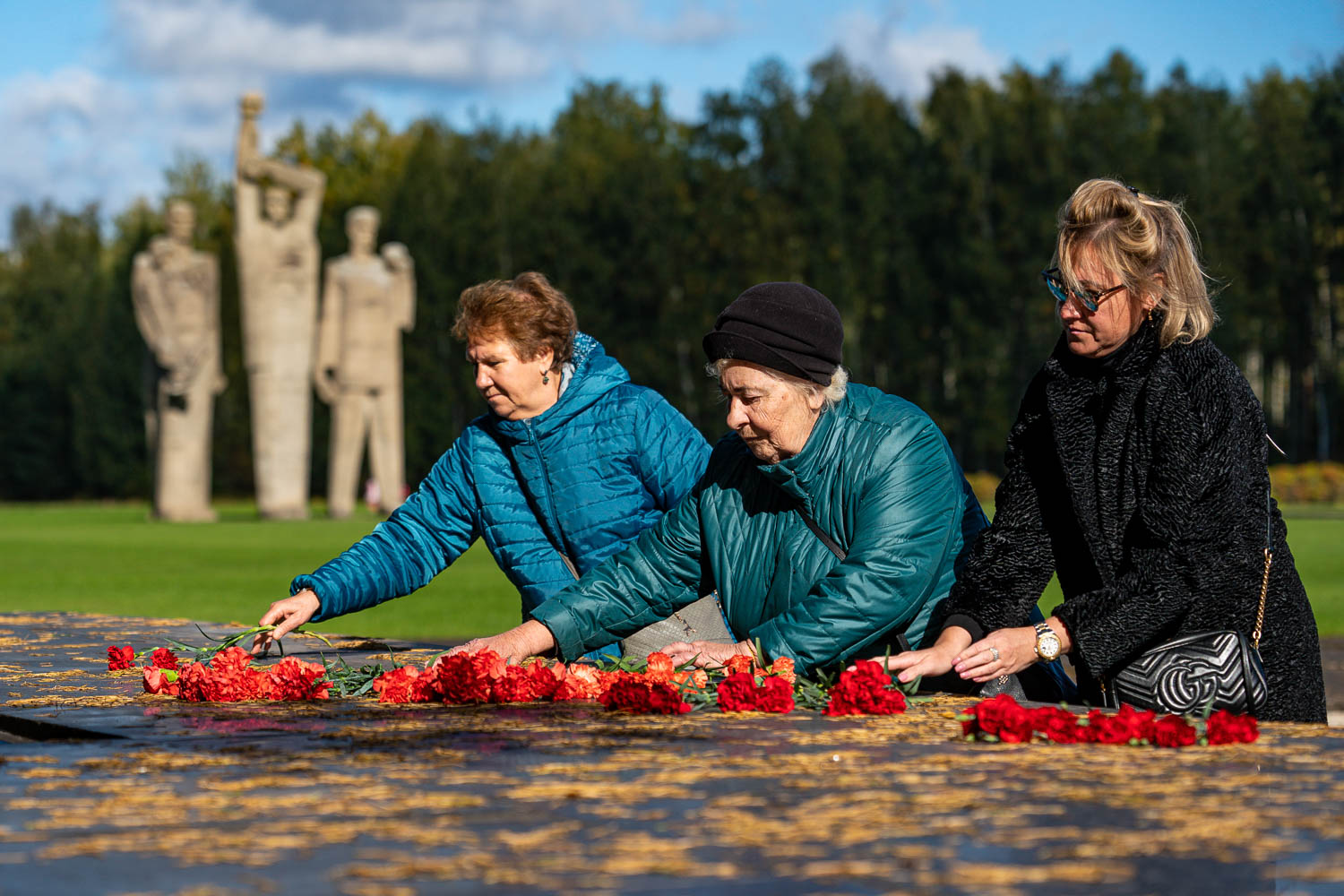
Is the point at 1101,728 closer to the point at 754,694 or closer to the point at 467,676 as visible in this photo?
the point at 754,694

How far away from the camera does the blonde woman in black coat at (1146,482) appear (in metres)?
3.74

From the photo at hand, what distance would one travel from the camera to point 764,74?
49.6m

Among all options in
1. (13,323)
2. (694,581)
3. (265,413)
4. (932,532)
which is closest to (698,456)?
(694,581)

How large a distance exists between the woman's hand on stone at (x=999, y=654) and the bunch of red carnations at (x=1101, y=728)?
60 centimetres

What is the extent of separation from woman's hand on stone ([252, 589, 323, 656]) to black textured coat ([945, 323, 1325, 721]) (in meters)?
1.94

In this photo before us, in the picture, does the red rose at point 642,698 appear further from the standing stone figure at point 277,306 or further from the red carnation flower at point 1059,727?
the standing stone figure at point 277,306

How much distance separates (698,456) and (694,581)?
89cm

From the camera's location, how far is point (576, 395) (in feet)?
17.5

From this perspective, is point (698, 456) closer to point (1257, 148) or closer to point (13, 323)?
point (1257, 148)

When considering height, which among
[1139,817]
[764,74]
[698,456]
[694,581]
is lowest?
[1139,817]

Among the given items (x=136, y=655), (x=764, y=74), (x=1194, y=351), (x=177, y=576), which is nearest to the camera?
(x=1194, y=351)

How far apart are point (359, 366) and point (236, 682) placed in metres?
27.6

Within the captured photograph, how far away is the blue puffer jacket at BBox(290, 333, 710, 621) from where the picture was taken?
530 centimetres

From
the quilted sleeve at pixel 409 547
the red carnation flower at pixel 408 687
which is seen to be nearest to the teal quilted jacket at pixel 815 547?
the red carnation flower at pixel 408 687
